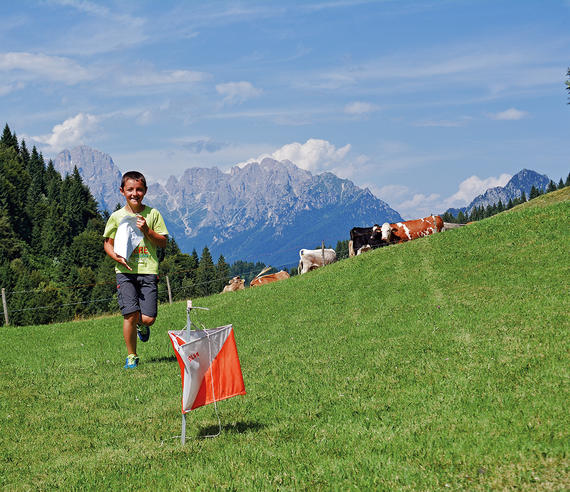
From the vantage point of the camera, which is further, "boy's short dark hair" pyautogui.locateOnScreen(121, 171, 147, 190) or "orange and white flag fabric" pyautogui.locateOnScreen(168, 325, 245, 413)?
"boy's short dark hair" pyautogui.locateOnScreen(121, 171, 147, 190)

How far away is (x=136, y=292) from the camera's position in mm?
11461

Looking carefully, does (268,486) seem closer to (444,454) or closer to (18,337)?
(444,454)

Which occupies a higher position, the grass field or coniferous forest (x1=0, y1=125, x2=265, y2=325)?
coniferous forest (x1=0, y1=125, x2=265, y2=325)

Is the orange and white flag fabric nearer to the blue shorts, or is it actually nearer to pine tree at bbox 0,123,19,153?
the blue shorts

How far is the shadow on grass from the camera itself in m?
7.70

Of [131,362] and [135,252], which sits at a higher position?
[135,252]

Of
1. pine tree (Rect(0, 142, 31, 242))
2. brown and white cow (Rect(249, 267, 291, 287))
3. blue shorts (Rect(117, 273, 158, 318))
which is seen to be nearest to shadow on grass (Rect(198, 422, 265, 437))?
blue shorts (Rect(117, 273, 158, 318))

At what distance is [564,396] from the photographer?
7.25 m

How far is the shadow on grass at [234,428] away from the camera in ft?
25.3

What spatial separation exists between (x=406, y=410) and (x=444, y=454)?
1.69 m

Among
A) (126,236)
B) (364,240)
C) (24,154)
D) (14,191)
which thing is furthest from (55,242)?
(126,236)

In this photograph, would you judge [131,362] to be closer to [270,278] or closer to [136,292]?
[136,292]

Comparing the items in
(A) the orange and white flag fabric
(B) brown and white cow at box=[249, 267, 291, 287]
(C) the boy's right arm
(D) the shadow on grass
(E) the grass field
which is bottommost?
(D) the shadow on grass

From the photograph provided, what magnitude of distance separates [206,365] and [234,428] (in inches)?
50.7
